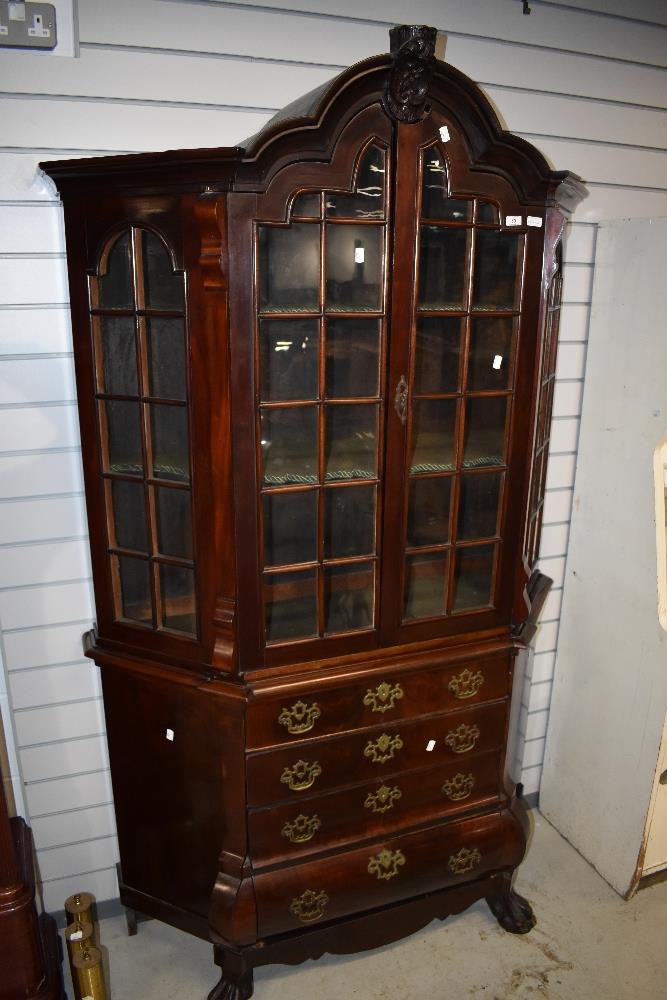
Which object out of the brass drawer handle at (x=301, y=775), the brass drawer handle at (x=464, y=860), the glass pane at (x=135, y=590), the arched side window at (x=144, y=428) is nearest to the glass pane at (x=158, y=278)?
the arched side window at (x=144, y=428)

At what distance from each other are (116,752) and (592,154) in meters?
2.45

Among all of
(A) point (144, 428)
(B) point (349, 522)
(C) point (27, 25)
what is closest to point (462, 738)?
(B) point (349, 522)

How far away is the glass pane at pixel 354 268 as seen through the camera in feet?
5.70

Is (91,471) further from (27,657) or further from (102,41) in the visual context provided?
(102,41)

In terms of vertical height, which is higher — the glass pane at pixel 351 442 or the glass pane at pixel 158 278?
the glass pane at pixel 158 278

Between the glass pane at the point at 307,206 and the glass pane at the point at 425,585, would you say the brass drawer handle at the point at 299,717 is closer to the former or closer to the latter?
the glass pane at the point at 425,585

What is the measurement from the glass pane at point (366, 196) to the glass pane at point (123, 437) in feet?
2.33

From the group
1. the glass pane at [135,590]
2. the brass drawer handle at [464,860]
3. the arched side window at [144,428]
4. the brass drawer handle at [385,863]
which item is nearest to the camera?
the arched side window at [144,428]

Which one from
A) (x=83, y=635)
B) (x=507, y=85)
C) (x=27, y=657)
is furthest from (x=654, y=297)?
(x=27, y=657)

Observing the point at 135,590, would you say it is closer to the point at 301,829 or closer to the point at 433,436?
the point at 301,829

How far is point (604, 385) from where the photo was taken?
99.8 inches

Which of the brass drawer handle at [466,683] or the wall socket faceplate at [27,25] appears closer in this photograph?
the wall socket faceplate at [27,25]

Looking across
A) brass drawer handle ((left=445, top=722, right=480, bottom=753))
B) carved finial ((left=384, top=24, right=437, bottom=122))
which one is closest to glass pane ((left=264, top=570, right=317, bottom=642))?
brass drawer handle ((left=445, top=722, right=480, bottom=753))

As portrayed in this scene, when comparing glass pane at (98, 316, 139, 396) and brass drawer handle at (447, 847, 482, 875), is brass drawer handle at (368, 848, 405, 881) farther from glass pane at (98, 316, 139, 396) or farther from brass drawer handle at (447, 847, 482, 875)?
glass pane at (98, 316, 139, 396)
